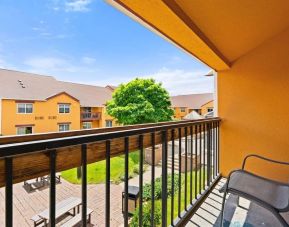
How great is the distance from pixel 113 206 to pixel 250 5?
21.9 feet

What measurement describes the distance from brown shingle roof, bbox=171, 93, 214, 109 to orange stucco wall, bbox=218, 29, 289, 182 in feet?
58.0

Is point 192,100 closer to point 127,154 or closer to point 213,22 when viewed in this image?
point 213,22

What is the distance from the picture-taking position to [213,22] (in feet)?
5.65

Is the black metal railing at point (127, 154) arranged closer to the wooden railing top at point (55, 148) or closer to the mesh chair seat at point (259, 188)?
the wooden railing top at point (55, 148)

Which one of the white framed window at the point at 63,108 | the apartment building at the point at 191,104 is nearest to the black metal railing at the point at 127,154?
the white framed window at the point at 63,108

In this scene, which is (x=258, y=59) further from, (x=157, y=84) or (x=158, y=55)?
(x=158, y=55)

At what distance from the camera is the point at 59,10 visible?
12719 mm

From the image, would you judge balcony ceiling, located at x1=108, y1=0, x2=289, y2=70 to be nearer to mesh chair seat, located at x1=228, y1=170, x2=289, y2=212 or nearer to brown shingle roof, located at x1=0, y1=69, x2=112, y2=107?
mesh chair seat, located at x1=228, y1=170, x2=289, y2=212

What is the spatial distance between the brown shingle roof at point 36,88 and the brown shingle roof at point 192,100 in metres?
8.12

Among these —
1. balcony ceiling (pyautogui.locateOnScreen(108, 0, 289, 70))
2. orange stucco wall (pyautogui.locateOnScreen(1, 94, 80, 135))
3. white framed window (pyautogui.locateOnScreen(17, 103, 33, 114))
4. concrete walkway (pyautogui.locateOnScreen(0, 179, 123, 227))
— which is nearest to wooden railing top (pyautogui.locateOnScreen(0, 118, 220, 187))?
balcony ceiling (pyautogui.locateOnScreen(108, 0, 289, 70))

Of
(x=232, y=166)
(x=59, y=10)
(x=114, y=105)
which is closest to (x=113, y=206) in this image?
(x=232, y=166)

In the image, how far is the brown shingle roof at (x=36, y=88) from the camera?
1026 centimetres

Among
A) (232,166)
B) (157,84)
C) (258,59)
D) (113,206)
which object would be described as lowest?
(113,206)

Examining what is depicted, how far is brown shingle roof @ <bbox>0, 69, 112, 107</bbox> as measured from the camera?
10258mm
